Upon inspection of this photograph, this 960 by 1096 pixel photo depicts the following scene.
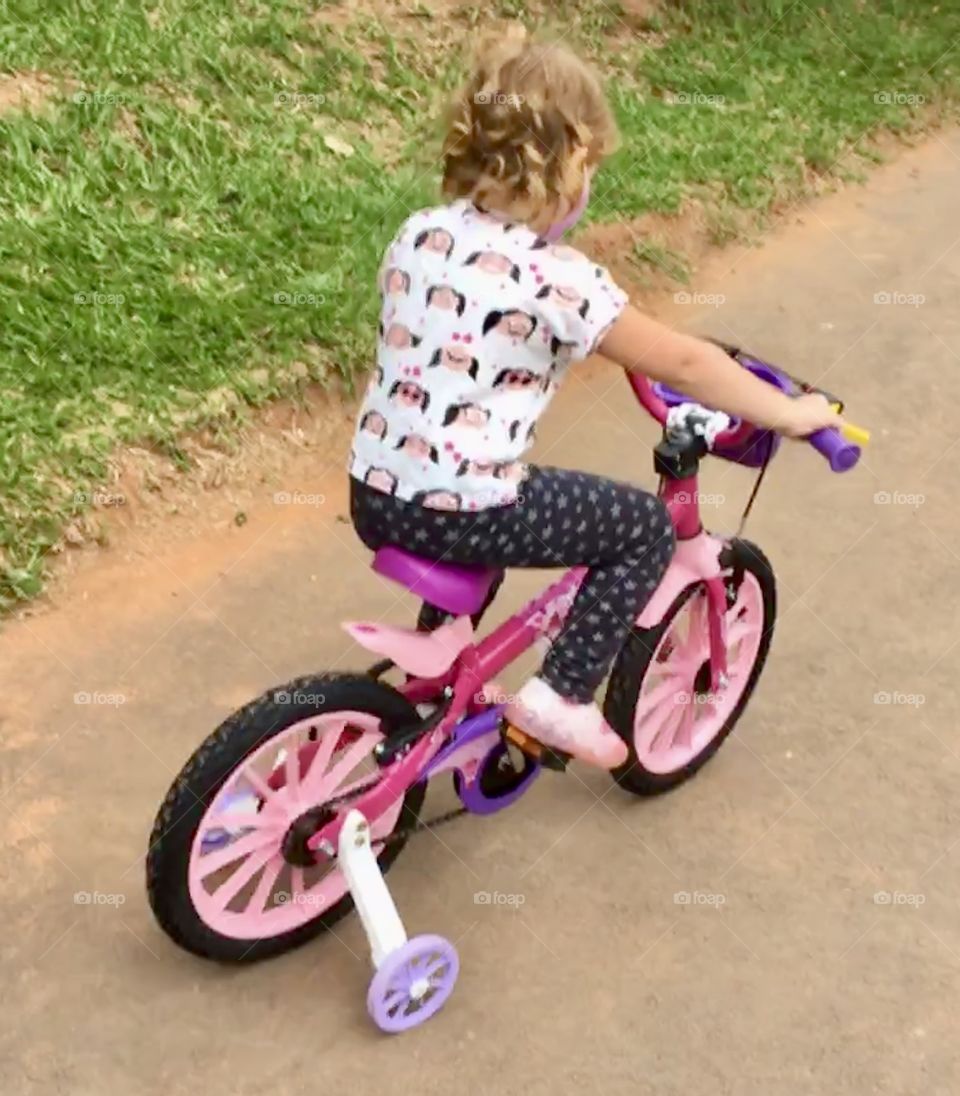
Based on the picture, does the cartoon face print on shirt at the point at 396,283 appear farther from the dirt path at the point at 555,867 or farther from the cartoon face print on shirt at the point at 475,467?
the dirt path at the point at 555,867

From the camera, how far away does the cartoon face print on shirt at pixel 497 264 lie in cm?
218

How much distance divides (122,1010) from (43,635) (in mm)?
1173

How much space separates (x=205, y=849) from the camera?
2490mm

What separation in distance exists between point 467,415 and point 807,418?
2.10ft

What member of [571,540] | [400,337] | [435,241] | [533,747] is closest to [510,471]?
[571,540]

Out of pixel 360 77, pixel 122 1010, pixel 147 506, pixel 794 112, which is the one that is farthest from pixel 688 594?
pixel 794 112

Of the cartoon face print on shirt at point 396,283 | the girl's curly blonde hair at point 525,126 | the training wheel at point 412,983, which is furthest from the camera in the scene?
the training wheel at point 412,983

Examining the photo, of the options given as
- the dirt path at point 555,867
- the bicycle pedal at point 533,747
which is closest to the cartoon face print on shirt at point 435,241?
the bicycle pedal at point 533,747

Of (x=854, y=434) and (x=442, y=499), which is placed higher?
(x=854, y=434)

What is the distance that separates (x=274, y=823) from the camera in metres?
2.56

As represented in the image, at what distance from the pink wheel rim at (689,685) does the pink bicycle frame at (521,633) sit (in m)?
0.16

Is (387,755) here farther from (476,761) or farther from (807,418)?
(807,418)

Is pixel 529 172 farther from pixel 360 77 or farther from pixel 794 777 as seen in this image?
pixel 360 77

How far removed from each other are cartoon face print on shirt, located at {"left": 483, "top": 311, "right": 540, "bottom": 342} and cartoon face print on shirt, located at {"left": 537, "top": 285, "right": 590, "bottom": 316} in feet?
0.14
